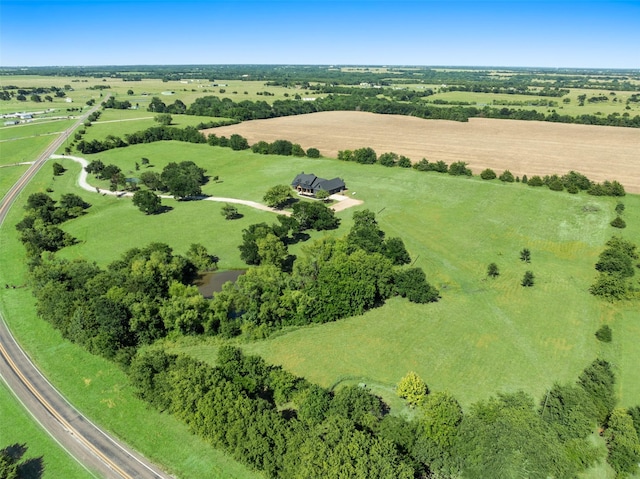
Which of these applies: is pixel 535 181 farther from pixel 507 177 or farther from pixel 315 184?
pixel 315 184

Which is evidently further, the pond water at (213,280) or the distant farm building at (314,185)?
the distant farm building at (314,185)

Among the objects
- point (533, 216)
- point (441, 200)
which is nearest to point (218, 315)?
point (441, 200)

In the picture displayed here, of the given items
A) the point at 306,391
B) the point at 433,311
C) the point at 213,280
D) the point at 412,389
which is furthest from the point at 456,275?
the point at 213,280

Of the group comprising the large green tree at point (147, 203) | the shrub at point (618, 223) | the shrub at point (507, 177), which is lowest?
the shrub at point (618, 223)

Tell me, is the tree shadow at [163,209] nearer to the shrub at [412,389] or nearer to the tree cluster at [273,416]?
the tree cluster at [273,416]

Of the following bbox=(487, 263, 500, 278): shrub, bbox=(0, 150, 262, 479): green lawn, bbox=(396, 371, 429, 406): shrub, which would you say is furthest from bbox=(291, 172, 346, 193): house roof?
bbox=(396, 371, 429, 406): shrub

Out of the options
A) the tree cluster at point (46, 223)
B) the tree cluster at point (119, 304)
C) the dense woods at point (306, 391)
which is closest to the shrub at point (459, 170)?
the dense woods at point (306, 391)
